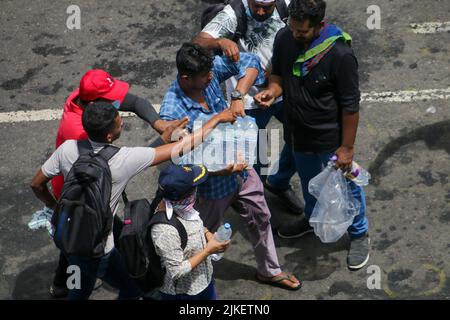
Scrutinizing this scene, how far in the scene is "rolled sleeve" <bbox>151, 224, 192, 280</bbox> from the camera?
14.1 feet

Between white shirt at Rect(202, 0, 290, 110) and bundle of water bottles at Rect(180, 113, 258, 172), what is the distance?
0.72m

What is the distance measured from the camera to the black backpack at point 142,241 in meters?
4.38

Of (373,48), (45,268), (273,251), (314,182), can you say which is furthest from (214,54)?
(373,48)

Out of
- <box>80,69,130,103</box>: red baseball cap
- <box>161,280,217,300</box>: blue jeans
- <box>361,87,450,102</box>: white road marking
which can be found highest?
<box>80,69,130,103</box>: red baseball cap

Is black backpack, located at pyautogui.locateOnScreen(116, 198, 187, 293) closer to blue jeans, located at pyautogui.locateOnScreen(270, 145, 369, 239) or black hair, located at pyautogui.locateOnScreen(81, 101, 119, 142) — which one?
black hair, located at pyautogui.locateOnScreen(81, 101, 119, 142)

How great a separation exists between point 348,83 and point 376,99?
2.42m

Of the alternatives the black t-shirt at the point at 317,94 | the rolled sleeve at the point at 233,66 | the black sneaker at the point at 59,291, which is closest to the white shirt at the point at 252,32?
the rolled sleeve at the point at 233,66

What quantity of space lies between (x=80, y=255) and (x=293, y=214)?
2.26 metres

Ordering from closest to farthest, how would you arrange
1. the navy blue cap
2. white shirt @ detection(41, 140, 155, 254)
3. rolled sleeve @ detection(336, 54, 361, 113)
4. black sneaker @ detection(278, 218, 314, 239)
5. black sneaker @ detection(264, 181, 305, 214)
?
the navy blue cap < white shirt @ detection(41, 140, 155, 254) < rolled sleeve @ detection(336, 54, 361, 113) < black sneaker @ detection(278, 218, 314, 239) < black sneaker @ detection(264, 181, 305, 214)

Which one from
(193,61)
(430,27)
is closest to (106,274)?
(193,61)

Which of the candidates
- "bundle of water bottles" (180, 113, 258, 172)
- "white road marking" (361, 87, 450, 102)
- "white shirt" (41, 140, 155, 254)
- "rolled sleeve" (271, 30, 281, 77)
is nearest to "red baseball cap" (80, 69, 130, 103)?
"white shirt" (41, 140, 155, 254)

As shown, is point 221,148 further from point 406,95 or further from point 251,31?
point 406,95

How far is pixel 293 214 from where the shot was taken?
6219mm

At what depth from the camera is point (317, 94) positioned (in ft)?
16.4
